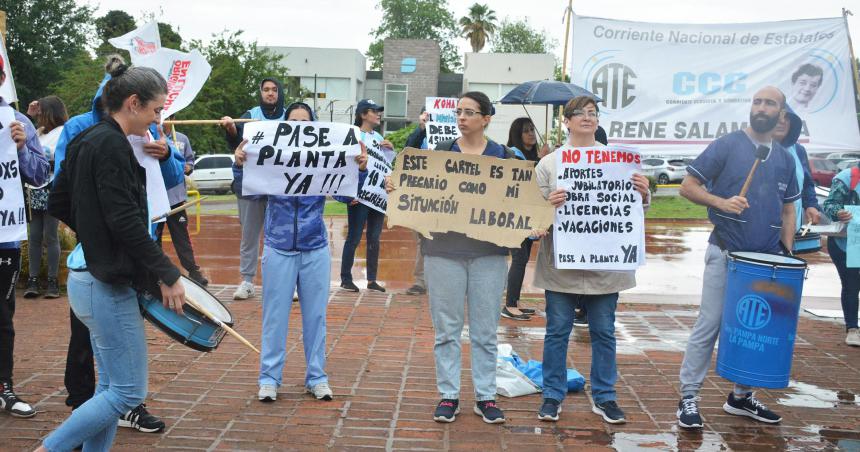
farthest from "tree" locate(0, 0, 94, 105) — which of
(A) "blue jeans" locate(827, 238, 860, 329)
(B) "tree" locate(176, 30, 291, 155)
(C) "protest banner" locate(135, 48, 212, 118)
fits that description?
(A) "blue jeans" locate(827, 238, 860, 329)

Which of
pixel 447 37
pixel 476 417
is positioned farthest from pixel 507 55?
pixel 476 417

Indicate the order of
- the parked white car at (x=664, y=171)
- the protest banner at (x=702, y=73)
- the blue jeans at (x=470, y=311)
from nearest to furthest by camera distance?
the blue jeans at (x=470, y=311)
the protest banner at (x=702, y=73)
the parked white car at (x=664, y=171)

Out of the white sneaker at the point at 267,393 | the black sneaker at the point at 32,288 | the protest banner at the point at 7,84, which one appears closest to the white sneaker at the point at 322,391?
the white sneaker at the point at 267,393

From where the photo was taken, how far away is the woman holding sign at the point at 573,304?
5.16m

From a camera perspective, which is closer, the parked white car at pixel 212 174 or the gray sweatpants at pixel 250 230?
the gray sweatpants at pixel 250 230

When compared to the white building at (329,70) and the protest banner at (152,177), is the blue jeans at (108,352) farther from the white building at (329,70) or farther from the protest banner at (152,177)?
the white building at (329,70)

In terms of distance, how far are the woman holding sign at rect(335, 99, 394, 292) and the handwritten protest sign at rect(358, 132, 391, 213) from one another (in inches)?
0.8

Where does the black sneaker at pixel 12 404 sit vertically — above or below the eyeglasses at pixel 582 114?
below

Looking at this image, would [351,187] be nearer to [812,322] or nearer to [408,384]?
[408,384]

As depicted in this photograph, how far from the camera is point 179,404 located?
17.3 feet

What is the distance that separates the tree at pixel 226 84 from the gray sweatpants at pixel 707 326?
29.3m

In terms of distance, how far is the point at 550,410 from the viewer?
203 inches

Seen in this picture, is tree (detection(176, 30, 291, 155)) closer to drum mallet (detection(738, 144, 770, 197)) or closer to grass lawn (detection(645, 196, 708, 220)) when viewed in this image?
grass lawn (detection(645, 196, 708, 220))

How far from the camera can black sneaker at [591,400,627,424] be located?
16.7 feet
